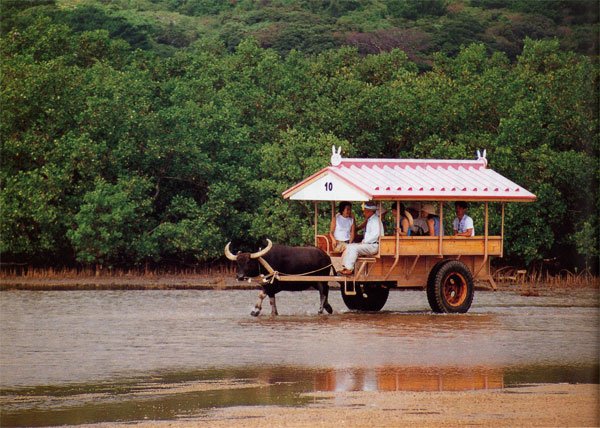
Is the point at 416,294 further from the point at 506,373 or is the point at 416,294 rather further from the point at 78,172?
the point at 506,373

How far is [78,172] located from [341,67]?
11.6 meters

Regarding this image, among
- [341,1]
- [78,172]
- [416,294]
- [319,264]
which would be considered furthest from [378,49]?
[319,264]

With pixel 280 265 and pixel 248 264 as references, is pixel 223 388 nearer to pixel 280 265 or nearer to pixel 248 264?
pixel 248 264

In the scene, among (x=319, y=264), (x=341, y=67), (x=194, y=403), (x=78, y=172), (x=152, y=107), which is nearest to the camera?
(x=194, y=403)

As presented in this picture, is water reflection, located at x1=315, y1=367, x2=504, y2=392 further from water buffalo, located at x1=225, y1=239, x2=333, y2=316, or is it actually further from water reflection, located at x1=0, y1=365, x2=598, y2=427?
water buffalo, located at x1=225, y1=239, x2=333, y2=316

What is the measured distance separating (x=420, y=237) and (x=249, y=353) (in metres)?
5.87

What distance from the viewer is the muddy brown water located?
15531 millimetres

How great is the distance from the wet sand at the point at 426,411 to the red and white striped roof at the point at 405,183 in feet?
27.5

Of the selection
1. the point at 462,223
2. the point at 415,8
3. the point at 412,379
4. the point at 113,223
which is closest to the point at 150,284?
the point at 113,223

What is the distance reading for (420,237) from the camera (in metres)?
24.5

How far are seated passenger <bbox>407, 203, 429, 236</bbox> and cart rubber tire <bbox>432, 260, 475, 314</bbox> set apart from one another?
32.5 inches

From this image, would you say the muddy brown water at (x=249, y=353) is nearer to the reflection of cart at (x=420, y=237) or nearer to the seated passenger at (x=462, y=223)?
the reflection of cart at (x=420, y=237)

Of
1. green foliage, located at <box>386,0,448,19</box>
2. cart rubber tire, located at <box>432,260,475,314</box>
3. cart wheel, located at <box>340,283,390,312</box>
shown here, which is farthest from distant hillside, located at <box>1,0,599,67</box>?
cart rubber tire, located at <box>432,260,475,314</box>

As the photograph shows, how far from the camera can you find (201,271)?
1651 inches
